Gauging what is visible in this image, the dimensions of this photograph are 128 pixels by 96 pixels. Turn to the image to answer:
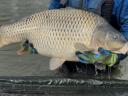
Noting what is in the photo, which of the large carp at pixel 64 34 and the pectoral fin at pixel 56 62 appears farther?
the pectoral fin at pixel 56 62

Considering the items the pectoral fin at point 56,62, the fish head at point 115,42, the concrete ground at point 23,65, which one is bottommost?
the concrete ground at point 23,65

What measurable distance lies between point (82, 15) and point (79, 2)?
17.9 inches

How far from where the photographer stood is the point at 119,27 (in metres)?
3.46

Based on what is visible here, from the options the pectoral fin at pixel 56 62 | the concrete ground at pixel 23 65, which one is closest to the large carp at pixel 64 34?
the pectoral fin at pixel 56 62

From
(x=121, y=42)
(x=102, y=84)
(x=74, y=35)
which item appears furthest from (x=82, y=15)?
(x=102, y=84)

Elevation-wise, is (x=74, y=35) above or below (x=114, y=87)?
above

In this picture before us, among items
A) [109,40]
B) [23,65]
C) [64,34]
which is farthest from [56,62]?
[23,65]

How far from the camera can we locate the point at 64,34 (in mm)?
3066

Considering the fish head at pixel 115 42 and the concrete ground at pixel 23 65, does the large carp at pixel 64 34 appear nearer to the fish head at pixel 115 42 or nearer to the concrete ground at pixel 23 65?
the fish head at pixel 115 42

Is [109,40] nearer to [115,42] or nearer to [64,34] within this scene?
[115,42]

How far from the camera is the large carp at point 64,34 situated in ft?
9.68

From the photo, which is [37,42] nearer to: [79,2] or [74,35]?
[74,35]

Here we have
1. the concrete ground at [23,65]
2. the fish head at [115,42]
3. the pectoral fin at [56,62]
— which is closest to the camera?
the fish head at [115,42]

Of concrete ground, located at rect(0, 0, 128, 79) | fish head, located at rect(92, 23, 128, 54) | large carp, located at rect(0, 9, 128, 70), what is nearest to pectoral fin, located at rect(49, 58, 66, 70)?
large carp, located at rect(0, 9, 128, 70)
